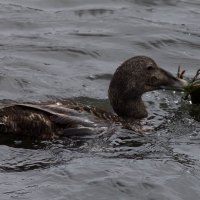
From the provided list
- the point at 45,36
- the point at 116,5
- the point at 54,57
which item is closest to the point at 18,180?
the point at 54,57

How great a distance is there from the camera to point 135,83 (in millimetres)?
10703

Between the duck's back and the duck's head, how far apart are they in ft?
3.21

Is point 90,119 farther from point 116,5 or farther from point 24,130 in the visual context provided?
point 116,5

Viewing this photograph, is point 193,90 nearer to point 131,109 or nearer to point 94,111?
point 131,109

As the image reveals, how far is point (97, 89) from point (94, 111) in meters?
2.48

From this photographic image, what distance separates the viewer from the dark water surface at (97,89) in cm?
809

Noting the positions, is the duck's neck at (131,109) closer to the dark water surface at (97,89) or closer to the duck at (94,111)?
the duck at (94,111)

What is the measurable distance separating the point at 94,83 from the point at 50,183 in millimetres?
4599

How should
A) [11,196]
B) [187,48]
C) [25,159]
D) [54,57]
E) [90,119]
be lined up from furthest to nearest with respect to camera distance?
1. [187,48]
2. [54,57]
3. [90,119]
4. [25,159]
5. [11,196]

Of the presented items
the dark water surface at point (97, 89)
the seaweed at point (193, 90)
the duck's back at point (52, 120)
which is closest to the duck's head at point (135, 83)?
the seaweed at point (193, 90)

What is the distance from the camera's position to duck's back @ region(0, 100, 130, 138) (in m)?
9.06

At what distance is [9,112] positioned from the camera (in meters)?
9.06

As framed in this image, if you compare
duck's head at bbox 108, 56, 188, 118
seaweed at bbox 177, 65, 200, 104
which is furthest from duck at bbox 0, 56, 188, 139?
seaweed at bbox 177, 65, 200, 104

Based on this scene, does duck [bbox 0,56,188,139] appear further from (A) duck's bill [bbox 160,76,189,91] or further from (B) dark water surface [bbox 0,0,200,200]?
(B) dark water surface [bbox 0,0,200,200]
